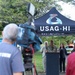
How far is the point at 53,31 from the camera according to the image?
8.74m

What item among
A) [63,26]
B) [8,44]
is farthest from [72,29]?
[8,44]

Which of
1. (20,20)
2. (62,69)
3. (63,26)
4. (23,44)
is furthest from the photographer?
(20,20)

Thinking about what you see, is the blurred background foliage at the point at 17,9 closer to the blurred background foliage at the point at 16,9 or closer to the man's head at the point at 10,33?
the blurred background foliage at the point at 16,9

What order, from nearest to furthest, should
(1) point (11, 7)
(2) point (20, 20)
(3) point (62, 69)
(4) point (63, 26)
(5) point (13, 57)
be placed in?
(5) point (13, 57)
(4) point (63, 26)
(3) point (62, 69)
(2) point (20, 20)
(1) point (11, 7)

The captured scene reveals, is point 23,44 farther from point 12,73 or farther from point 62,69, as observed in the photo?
point 62,69

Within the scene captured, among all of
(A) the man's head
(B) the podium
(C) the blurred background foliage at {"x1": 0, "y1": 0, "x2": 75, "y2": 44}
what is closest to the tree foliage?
(C) the blurred background foliage at {"x1": 0, "y1": 0, "x2": 75, "y2": 44}

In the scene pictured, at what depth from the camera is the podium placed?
379 inches

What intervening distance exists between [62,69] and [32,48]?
25.1ft

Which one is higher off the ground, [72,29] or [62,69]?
[72,29]

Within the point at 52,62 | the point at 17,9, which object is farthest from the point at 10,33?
the point at 17,9

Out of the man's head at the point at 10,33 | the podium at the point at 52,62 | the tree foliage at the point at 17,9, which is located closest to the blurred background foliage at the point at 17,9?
the tree foliage at the point at 17,9

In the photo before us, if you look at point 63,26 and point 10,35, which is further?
point 63,26

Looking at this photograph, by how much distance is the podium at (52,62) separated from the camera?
31.6ft

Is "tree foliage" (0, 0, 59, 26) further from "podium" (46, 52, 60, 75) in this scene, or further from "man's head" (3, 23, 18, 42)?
"man's head" (3, 23, 18, 42)
